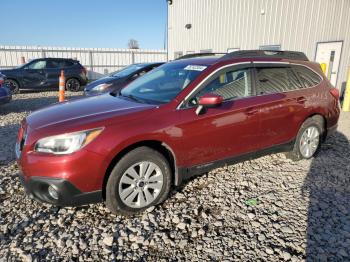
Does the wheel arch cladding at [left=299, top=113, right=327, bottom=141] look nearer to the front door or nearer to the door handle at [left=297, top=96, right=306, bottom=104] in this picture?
the door handle at [left=297, top=96, right=306, bottom=104]

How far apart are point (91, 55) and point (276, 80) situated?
18.2 m

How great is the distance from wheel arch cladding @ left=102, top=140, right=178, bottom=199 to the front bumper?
18 cm

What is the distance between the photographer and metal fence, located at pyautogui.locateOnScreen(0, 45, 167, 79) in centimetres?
1828

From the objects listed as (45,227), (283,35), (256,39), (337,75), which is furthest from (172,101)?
(256,39)

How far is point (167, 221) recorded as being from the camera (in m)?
3.04

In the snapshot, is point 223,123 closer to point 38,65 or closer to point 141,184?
point 141,184

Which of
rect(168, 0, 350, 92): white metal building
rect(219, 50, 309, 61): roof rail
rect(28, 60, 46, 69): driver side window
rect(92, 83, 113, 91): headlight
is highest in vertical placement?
rect(168, 0, 350, 92): white metal building

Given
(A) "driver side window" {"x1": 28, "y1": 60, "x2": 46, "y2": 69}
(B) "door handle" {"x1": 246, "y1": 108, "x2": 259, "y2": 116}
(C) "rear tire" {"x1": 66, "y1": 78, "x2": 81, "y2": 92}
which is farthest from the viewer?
(C) "rear tire" {"x1": 66, "y1": 78, "x2": 81, "y2": 92}

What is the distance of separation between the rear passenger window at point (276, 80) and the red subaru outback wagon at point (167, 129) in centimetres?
2

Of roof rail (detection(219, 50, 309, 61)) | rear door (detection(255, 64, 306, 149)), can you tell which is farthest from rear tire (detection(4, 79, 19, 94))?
rear door (detection(255, 64, 306, 149))

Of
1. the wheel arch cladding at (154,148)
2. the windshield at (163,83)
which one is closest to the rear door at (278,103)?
the windshield at (163,83)

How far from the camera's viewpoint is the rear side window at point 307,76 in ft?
14.5

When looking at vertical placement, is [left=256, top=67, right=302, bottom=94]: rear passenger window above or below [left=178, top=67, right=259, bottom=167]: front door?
above

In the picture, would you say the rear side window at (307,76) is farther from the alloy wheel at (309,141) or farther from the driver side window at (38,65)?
the driver side window at (38,65)
